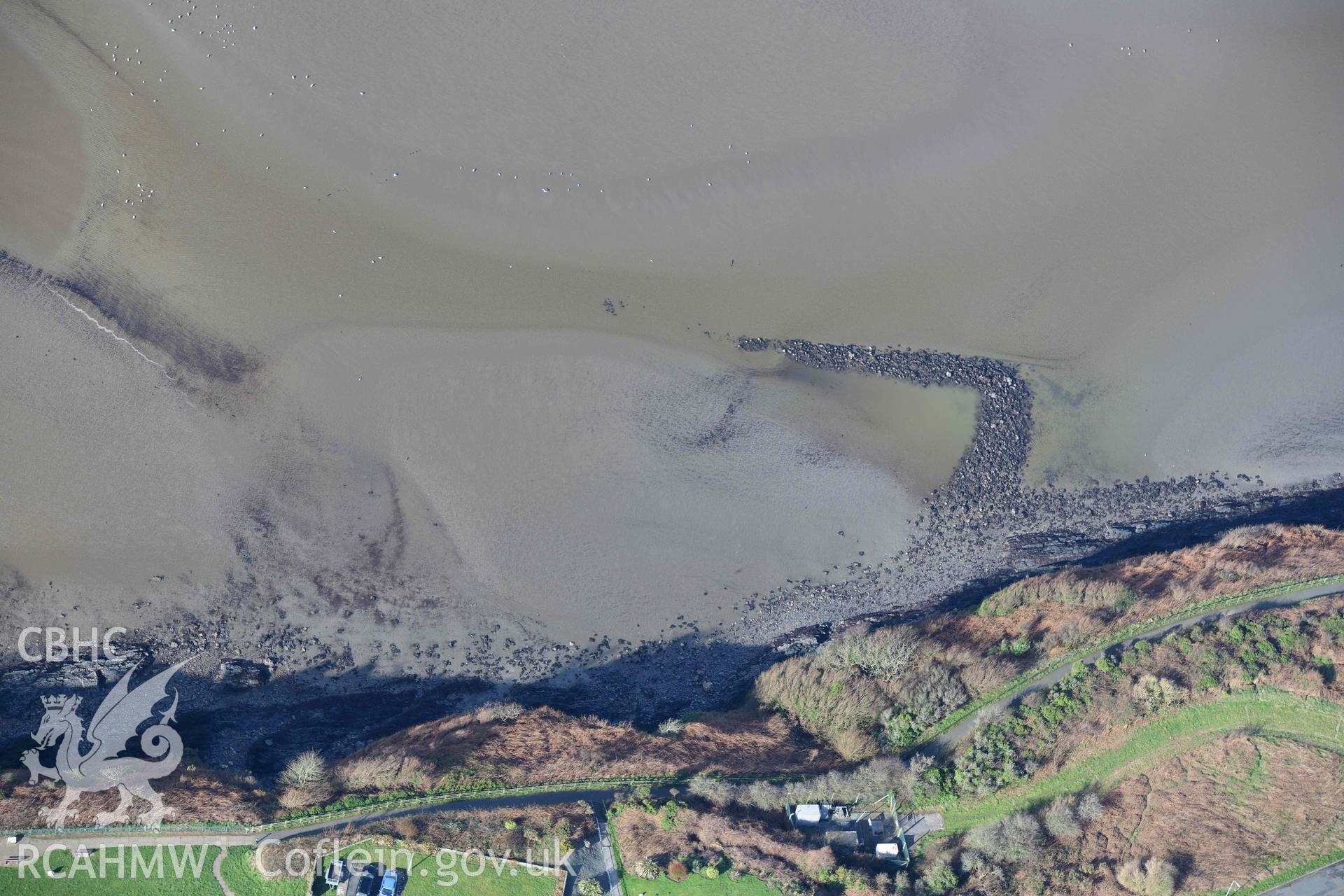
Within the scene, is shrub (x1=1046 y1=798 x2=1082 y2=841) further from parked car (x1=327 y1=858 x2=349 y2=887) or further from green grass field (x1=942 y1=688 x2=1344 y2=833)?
parked car (x1=327 y1=858 x2=349 y2=887)

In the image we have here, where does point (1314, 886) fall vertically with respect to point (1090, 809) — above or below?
below

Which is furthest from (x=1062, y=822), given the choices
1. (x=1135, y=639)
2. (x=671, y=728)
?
(x=671, y=728)

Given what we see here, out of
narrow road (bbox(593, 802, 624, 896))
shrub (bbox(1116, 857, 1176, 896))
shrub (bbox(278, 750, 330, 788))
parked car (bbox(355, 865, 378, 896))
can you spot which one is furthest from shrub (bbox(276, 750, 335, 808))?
shrub (bbox(1116, 857, 1176, 896))

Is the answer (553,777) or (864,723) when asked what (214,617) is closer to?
(553,777)

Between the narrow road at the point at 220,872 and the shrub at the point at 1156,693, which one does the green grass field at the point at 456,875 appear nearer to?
the narrow road at the point at 220,872

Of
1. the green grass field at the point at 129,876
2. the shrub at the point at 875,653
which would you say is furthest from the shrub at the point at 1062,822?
the green grass field at the point at 129,876

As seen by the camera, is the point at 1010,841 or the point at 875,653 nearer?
the point at 1010,841

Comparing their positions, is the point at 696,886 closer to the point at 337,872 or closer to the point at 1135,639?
the point at 337,872
